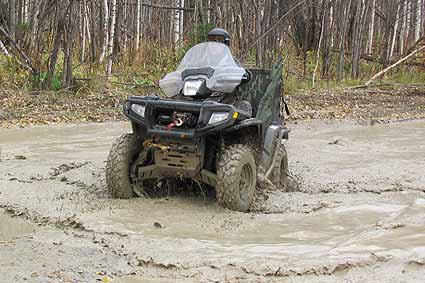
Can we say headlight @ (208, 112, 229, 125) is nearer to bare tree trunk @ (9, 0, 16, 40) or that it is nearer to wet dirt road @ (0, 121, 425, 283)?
wet dirt road @ (0, 121, 425, 283)

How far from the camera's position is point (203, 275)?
13.6ft

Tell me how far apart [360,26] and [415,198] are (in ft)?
51.5

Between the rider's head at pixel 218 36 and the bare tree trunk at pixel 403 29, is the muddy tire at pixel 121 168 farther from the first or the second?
the bare tree trunk at pixel 403 29

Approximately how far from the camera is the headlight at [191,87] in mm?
→ 6098

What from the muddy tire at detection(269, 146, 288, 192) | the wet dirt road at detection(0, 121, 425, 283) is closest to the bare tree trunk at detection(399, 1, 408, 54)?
the wet dirt road at detection(0, 121, 425, 283)

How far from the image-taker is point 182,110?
18.7 ft

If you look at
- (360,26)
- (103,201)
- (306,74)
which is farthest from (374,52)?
(103,201)

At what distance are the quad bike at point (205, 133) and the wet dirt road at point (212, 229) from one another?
0.25 metres

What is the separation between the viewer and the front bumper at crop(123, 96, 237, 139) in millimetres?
5559

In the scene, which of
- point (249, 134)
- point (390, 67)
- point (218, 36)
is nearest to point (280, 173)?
point (249, 134)

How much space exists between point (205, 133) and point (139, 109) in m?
0.66

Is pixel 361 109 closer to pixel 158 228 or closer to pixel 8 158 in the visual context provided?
Answer: pixel 8 158

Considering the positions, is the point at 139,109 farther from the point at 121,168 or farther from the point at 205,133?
the point at 205,133

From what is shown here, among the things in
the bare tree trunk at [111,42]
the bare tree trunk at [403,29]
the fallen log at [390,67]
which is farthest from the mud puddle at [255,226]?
the bare tree trunk at [403,29]
